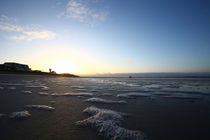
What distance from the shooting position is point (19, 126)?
1742 mm

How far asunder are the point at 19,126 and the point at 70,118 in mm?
844

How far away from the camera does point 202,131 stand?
1.73 metres

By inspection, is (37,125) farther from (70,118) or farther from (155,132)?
(155,132)

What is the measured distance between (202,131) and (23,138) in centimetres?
280

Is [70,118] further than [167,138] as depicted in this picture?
Yes

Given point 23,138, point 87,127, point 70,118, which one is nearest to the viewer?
point 23,138

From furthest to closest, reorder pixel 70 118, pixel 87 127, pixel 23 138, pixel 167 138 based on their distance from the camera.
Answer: pixel 70 118
pixel 87 127
pixel 167 138
pixel 23 138

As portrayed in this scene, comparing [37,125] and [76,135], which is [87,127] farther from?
[37,125]

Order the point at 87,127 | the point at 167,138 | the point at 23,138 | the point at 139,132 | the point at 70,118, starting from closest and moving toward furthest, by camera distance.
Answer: the point at 23,138, the point at 167,138, the point at 139,132, the point at 87,127, the point at 70,118

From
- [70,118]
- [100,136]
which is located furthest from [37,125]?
[100,136]

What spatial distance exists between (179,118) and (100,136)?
1.87m

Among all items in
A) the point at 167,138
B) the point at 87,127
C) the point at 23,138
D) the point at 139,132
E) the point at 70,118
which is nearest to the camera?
the point at 23,138

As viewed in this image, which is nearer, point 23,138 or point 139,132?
point 23,138

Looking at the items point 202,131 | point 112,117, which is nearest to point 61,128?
point 112,117
